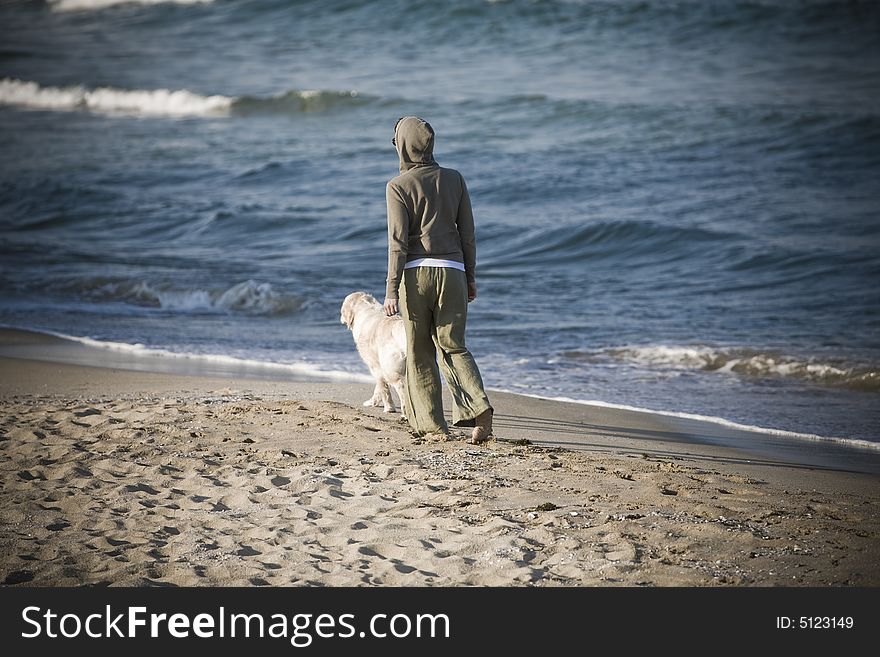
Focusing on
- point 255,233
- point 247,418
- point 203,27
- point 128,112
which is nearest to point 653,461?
point 247,418

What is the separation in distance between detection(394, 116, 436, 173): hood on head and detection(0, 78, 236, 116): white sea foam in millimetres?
24439

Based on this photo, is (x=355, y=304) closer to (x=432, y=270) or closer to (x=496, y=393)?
(x=432, y=270)

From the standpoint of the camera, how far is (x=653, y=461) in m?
6.38

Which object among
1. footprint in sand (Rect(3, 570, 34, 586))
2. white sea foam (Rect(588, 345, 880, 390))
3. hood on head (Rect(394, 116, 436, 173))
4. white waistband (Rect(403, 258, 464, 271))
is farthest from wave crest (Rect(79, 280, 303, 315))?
footprint in sand (Rect(3, 570, 34, 586))

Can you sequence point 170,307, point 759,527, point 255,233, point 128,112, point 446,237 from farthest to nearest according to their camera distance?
point 128,112, point 255,233, point 170,307, point 446,237, point 759,527

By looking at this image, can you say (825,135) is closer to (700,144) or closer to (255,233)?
(700,144)

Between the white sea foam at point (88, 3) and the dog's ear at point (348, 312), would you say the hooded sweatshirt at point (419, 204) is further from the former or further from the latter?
the white sea foam at point (88, 3)

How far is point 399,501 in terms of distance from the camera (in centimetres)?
532

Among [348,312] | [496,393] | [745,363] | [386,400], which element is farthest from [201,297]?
[745,363]

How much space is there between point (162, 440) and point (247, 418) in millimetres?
751

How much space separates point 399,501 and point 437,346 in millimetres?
1502

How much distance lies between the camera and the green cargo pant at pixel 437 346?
636 centimetres
